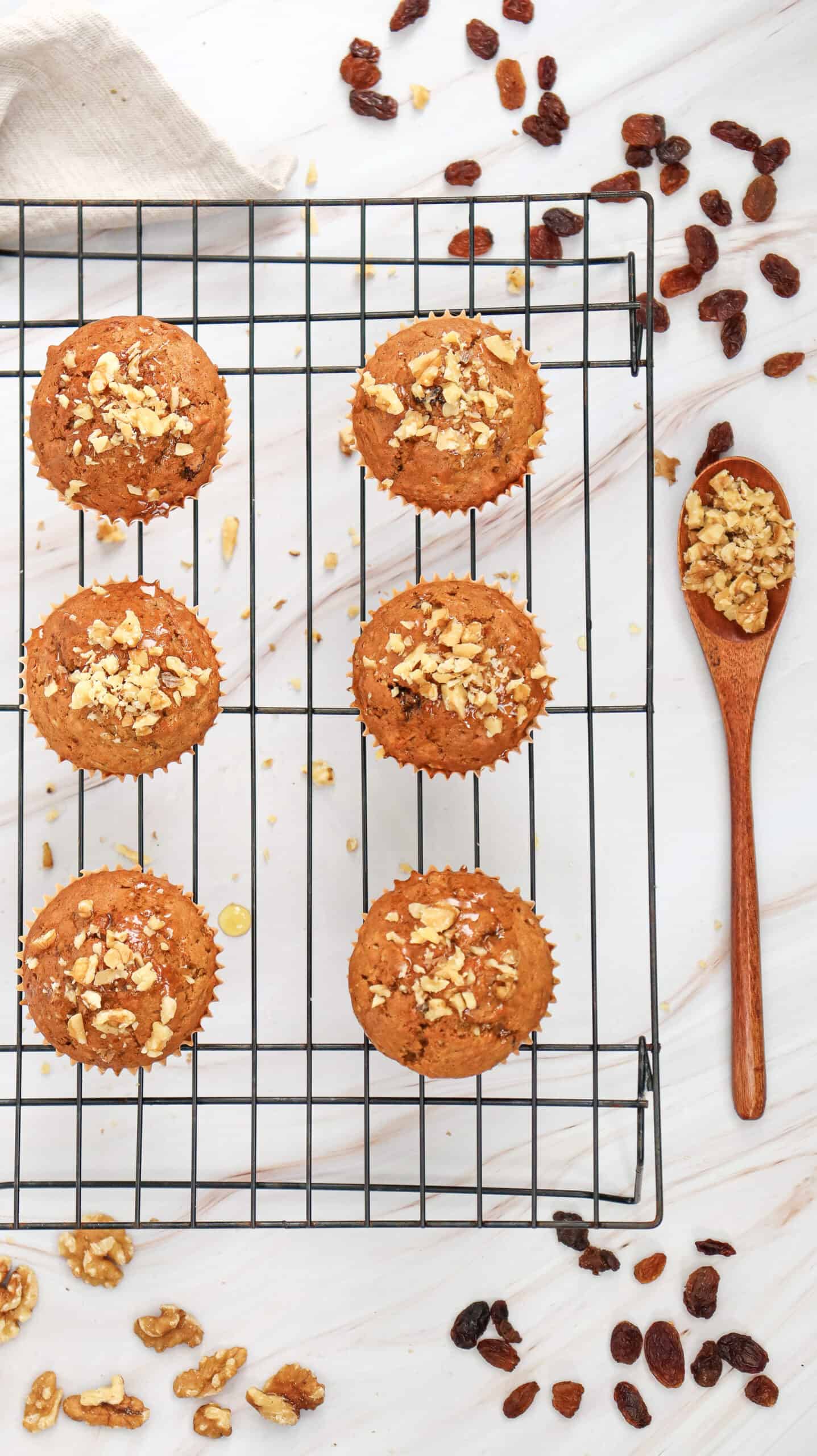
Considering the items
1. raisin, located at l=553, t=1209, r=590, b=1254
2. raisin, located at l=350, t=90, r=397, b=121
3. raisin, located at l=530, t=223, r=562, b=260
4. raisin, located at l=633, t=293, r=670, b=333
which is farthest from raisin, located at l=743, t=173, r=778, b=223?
raisin, located at l=553, t=1209, r=590, b=1254

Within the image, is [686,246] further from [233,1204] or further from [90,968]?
[233,1204]

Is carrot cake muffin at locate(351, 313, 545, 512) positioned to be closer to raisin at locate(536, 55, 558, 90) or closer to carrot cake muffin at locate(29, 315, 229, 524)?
carrot cake muffin at locate(29, 315, 229, 524)

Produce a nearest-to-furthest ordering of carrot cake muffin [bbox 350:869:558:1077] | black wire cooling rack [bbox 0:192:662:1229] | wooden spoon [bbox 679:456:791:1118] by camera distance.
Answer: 1. carrot cake muffin [bbox 350:869:558:1077]
2. black wire cooling rack [bbox 0:192:662:1229]
3. wooden spoon [bbox 679:456:791:1118]

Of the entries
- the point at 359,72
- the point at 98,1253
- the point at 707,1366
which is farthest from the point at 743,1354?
the point at 359,72

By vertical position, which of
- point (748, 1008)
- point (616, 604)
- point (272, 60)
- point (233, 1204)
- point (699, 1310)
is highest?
point (272, 60)

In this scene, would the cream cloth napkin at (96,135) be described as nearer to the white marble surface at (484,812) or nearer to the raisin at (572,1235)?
the white marble surface at (484,812)

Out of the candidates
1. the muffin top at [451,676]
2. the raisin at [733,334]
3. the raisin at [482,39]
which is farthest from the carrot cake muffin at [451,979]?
the raisin at [482,39]

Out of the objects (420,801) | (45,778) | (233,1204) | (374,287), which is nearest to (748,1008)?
(420,801)
